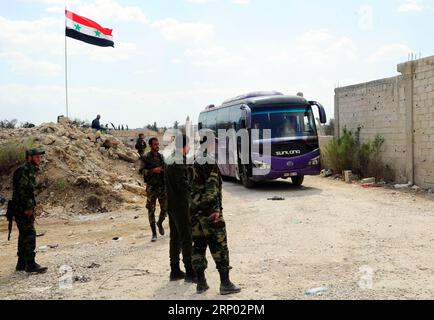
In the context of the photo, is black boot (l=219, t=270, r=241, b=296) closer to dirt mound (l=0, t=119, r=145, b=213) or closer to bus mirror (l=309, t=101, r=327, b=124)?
dirt mound (l=0, t=119, r=145, b=213)

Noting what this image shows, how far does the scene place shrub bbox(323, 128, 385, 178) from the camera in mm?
14773

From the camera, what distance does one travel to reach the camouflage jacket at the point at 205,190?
4.73 m

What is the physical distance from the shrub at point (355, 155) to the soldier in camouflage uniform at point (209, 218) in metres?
11.0

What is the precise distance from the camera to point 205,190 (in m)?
4.75

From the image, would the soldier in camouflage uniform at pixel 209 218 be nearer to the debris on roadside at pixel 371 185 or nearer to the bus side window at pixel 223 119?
the debris on roadside at pixel 371 185

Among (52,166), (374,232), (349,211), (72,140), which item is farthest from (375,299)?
(72,140)

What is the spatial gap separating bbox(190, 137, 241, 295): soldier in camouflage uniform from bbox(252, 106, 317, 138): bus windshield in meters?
8.29

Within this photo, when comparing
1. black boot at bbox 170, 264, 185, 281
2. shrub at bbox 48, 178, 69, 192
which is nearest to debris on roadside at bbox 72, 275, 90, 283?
black boot at bbox 170, 264, 185, 281

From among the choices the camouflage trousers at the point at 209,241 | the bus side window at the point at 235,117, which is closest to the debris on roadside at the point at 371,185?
the bus side window at the point at 235,117

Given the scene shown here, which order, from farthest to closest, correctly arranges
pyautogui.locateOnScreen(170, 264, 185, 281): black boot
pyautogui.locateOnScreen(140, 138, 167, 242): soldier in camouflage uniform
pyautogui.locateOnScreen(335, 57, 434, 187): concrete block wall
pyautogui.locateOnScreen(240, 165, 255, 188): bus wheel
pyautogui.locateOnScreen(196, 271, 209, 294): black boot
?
pyautogui.locateOnScreen(240, 165, 255, 188): bus wheel, pyautogui.locateOnScreen(335, 57, 434, 187): concrete block wall, pyautogui.locateOnScreen(140, 138, 167, 242): soldier in camouflage uniform, pyautogui.locateOnScreen(170, 264, 185, 281): black boot, pyautogui.locateOnScreen(196, 271, 209, 294): black boot

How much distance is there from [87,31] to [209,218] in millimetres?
15154

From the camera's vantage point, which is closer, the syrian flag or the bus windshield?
the bus windshield
